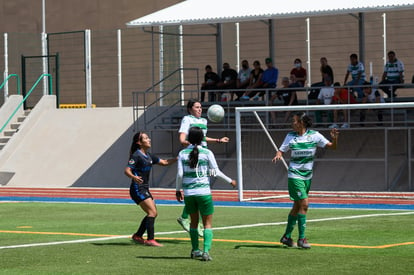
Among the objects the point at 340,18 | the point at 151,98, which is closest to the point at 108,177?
the point at 151,98

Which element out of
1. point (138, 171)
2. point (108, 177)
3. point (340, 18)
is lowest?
point (108, 177)

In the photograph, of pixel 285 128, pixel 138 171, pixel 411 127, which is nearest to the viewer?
pixel 138 171

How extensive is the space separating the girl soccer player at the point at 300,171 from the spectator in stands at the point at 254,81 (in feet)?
51.1

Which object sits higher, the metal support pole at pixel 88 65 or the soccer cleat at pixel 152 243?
the metal support pole at pixel 88 65

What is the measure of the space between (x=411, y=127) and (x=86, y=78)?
14251 mm

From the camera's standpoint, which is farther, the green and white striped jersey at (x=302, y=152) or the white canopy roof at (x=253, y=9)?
the white canopy roof at (x=253, y=9)

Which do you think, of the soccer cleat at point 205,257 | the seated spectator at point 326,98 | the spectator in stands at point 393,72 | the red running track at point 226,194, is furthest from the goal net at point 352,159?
the soccer cleat at point 205,257

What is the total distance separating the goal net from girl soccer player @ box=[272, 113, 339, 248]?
11.3m

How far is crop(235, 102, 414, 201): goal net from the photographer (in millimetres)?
26281

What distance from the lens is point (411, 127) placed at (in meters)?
26.1

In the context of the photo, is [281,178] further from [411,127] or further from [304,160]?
[304,160]

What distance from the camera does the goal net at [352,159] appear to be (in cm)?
2628

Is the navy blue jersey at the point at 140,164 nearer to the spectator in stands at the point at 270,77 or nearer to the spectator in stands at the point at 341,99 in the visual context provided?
the spectator in stands at the point at 341,99

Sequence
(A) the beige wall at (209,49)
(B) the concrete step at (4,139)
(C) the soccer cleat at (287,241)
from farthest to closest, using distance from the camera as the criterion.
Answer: (B) the concrete step at (4,139) < (A) the beige wall at (209,49) < (C) the soccer cleat at (287,241)
